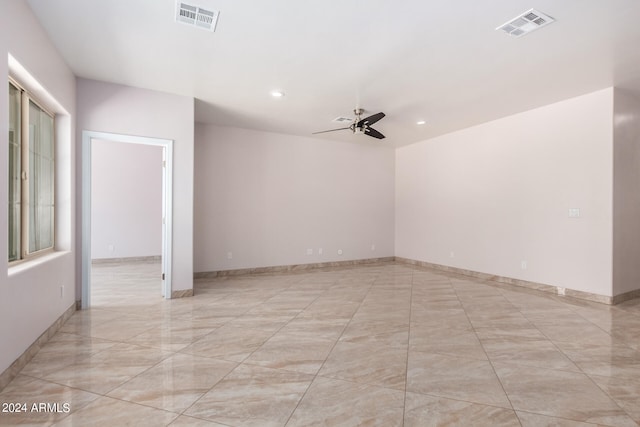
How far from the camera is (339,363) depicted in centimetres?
273

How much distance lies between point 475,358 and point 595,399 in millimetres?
800

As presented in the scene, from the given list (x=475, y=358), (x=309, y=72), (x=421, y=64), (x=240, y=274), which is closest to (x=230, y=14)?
(x=309, y=72)

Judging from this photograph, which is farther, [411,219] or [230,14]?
[411,219]

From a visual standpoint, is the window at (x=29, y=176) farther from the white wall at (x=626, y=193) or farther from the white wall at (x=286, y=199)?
the white wall at (x=626, y=193)

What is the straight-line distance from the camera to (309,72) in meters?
3.96

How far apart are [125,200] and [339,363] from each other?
287 inches

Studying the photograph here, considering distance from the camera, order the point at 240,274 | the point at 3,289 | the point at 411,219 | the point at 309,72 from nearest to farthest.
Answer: the point at 3,289 → the point at 309,72 → the point at 240,274 → the point at 411,219

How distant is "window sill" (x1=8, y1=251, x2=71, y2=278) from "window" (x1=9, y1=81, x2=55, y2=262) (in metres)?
0.08

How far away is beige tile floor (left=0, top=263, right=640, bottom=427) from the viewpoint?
2051 mm

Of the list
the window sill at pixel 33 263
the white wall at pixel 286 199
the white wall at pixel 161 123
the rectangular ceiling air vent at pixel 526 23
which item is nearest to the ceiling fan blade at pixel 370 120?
the rectangular ceiling air vent at pixel 526 23

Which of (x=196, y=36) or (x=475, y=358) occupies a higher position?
(x=196, y=36)

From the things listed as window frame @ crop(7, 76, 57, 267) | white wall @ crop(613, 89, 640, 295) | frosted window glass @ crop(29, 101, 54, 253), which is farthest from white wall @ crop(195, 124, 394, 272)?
white wall @ crop(613, 89, 640, 295)

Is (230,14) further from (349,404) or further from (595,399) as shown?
(595,399)

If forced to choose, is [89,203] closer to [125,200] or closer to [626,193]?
[125,200]
